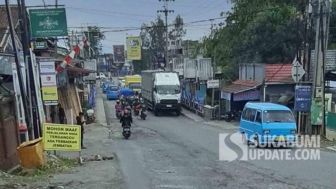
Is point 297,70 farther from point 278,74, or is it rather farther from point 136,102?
point 136,102

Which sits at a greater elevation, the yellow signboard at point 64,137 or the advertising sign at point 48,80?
the advertising sign at point 48,80

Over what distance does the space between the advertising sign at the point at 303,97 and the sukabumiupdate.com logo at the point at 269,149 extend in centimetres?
149

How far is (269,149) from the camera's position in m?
24.4

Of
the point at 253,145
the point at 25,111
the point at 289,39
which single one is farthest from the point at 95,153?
the point at 289,39

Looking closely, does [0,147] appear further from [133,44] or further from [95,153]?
[133,44]

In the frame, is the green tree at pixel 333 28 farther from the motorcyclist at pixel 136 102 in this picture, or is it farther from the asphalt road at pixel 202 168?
the asphalt road at pixel 202 168

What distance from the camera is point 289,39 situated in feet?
161

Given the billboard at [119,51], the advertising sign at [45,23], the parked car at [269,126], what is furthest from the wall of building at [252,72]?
the billboard at [119,51]

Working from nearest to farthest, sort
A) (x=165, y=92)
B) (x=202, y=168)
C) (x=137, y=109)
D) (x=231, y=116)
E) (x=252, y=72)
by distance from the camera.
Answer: (x=202, y=168)
(x=231, y=116)
(x=252, y=72)
(x=137, y=109)
(x=165, y=92)

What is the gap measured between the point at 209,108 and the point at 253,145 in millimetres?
20941

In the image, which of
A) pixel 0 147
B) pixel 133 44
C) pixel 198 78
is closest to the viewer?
pixel 0 147

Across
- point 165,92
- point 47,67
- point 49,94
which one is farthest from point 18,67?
point 165,92

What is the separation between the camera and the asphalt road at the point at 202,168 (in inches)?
584

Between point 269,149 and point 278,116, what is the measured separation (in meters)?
1.91
